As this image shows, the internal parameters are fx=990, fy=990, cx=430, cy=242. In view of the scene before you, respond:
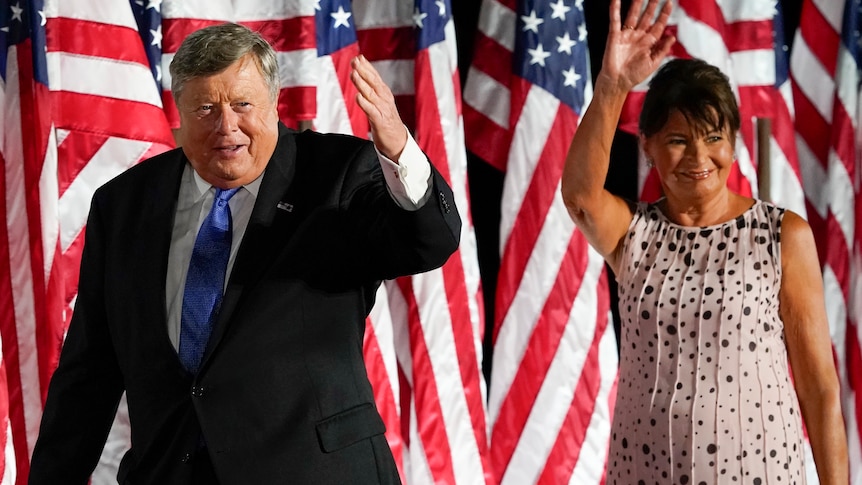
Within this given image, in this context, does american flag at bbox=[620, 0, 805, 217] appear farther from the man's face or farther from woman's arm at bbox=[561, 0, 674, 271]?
the man's face

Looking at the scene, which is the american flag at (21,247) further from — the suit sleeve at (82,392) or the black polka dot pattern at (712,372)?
the black polka dot pattern at (712,372)

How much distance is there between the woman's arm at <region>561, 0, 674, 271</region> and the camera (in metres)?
2.03

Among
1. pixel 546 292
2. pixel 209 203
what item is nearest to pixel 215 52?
pixel 209 203

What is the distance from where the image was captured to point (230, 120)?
1.55 metres

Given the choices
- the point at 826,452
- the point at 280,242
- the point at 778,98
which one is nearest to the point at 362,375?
the point at 280,242

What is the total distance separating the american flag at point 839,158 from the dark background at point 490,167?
2.41 ft

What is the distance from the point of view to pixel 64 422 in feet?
5.42

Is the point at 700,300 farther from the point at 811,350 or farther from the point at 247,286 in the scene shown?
the point at 247,286

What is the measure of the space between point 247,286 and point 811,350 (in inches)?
44.7

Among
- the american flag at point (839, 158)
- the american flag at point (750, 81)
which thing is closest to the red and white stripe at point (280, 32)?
the american flag at point (750, 81)

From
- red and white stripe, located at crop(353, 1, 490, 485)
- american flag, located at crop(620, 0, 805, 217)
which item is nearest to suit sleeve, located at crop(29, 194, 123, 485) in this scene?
red and white stripe, located at crop(353, 1, 490, 485)

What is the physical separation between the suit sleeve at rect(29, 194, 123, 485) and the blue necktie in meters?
0.21

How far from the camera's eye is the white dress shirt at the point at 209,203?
1.45 metres

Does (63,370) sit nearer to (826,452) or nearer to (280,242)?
(280,242)
